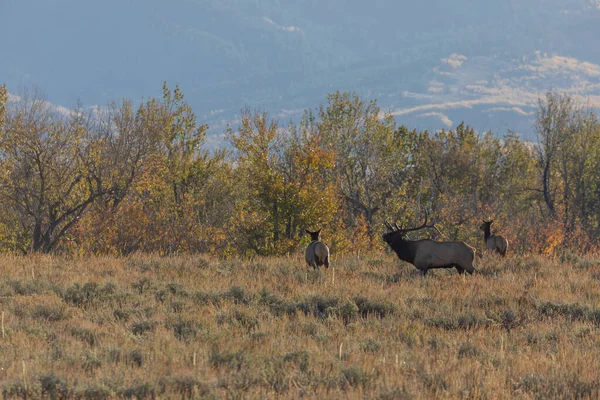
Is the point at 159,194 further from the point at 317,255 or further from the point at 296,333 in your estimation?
the point at 296,333

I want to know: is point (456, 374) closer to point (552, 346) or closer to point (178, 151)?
point (552, 346)

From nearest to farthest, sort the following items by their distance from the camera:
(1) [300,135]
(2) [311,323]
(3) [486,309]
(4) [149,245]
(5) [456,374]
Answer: (5) [456,374], (2) [311,323], (3) [486,309], (4) [149,245], (1) [300,135]

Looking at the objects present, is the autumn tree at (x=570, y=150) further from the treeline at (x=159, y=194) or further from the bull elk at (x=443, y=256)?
the bull elk at (x=443, y=256)

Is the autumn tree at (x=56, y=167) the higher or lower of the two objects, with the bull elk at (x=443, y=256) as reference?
higher

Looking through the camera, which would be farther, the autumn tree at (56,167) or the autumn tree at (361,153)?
the autumn tree at (361,153)

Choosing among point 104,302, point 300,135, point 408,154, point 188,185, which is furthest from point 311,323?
point 408,154

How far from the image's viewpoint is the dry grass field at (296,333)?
6.99 m

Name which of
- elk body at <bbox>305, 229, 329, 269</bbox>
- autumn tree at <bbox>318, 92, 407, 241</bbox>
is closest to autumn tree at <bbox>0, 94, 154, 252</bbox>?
autumn tree at <bbox>318, 92, 407, 241</bbox>

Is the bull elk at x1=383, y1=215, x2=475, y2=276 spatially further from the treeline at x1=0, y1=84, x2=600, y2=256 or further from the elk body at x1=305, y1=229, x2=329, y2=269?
the treeline at x1=0, y1=84, x2=600, y2=256

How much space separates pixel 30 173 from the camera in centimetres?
2928

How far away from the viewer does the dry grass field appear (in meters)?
6.99

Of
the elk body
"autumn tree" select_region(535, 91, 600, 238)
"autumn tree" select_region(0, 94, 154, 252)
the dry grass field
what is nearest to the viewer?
the dry grass field

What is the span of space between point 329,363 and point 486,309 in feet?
13.7

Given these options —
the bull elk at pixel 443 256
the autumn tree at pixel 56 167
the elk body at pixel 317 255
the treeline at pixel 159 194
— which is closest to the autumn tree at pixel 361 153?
the treeline at pixel 159 194
